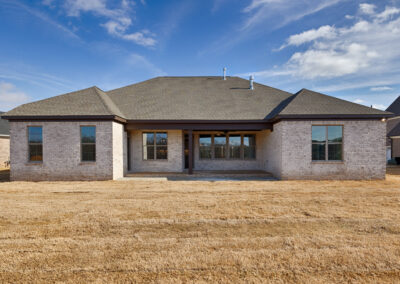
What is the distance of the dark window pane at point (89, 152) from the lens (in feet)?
A: 38.7

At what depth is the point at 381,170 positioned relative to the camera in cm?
1167

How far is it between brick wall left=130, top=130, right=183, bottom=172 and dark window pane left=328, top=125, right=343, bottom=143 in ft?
29.1

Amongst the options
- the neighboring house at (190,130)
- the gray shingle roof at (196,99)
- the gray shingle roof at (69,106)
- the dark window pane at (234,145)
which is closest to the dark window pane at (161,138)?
the neighboring house at (190,130)

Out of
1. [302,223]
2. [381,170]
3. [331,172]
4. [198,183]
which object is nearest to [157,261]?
[302,223]

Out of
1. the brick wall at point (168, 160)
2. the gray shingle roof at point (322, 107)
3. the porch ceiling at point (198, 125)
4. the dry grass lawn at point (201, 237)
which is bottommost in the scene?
the dry grass lawn at point (201, 237)

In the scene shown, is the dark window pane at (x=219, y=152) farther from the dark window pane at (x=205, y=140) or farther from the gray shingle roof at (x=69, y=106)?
the gray shingle roof at (x=69, y=106)

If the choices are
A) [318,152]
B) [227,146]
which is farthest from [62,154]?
[318,152]

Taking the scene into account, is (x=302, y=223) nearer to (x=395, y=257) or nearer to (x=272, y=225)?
(x=272, y=225)

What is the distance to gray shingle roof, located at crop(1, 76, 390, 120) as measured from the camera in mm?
11883

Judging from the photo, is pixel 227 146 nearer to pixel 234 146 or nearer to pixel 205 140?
pixel 234 146

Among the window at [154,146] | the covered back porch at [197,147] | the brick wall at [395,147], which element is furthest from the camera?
the brick wall at [395,147]

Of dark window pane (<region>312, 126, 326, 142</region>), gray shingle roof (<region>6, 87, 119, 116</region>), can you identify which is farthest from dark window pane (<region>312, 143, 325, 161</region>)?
gray shingle roof (<region>6, 87, 119, 116</region>)

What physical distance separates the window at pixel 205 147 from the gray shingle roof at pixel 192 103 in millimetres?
2494

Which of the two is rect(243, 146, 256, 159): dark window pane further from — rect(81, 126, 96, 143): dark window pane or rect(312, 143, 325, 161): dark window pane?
rect(81, 126, 96, 143): dark window pane
